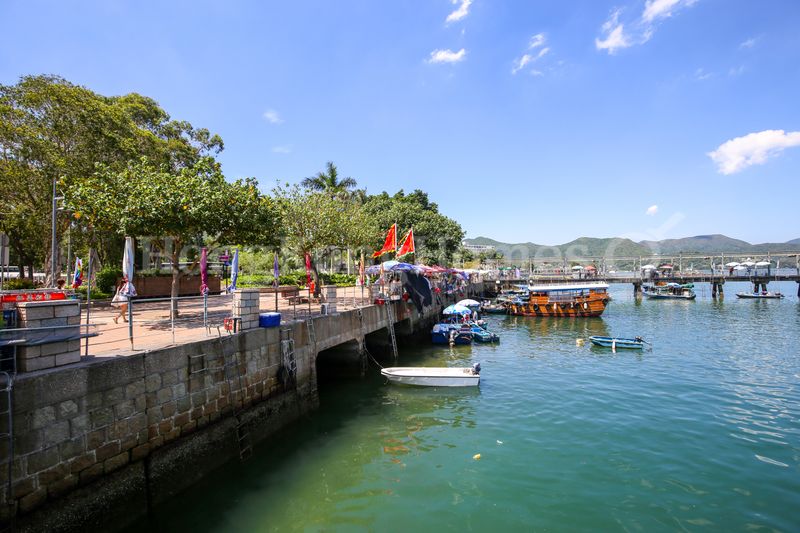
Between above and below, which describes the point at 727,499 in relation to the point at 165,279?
below

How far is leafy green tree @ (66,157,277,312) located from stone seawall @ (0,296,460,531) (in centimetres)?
525

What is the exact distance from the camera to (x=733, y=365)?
21.8 metres

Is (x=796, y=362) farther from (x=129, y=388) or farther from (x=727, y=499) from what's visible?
(x=129, y=388)

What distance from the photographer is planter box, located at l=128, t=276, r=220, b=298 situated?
2483 cm

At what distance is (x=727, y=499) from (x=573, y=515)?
3830 mm

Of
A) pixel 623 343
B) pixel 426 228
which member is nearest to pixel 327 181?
pixel 426 228

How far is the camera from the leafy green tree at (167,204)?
48.4 feet

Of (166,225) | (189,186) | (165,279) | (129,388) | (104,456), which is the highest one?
(189,186)

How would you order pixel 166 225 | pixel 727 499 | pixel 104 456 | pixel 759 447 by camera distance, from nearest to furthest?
1. pixel 104 456
2. pixel 727 499
3. pixel 759 447
4. pixel 166 225

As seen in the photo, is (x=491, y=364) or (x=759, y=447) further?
(x=491, y=364)

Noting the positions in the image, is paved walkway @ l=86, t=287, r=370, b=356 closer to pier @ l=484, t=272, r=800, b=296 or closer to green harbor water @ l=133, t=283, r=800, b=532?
green harbor water @ l=133, t=283, r=800, b=532

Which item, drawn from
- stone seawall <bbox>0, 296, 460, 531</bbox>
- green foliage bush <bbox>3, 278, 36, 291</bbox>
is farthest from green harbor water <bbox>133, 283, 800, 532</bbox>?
green foliage bush <bbox>3, 278, 36, 291</bbox>

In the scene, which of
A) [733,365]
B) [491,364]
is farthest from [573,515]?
[733,365]

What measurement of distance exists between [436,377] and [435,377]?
0.05 m
